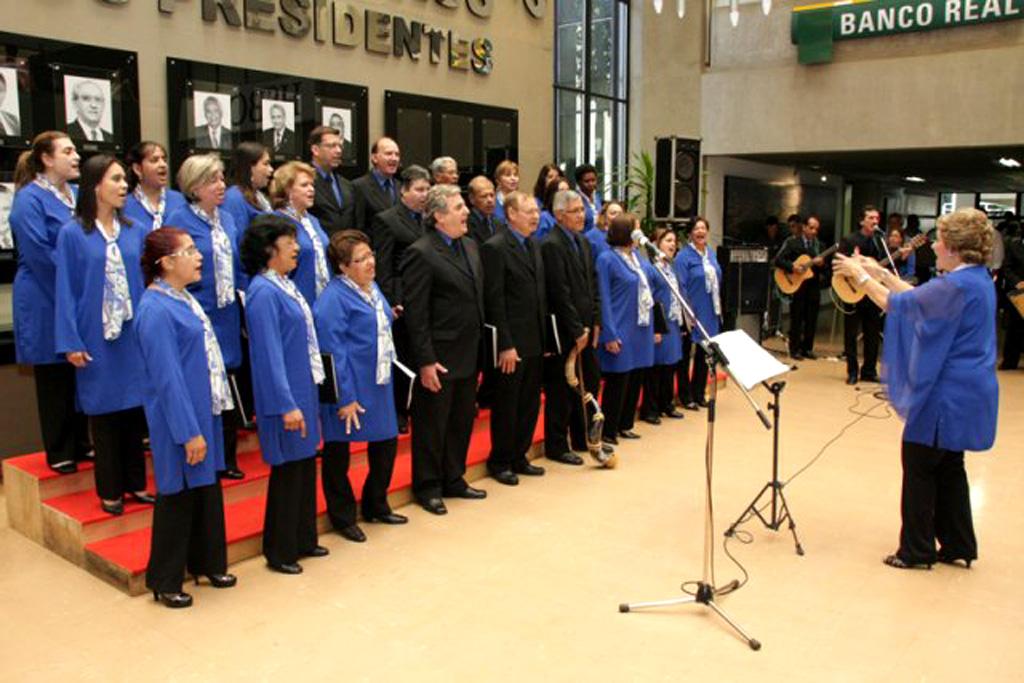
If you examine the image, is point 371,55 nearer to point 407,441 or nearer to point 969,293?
point 407,441

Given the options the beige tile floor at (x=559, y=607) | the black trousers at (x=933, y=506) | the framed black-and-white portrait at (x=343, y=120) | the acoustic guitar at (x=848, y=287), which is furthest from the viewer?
the acoustic guitar at (x=848, y=287)

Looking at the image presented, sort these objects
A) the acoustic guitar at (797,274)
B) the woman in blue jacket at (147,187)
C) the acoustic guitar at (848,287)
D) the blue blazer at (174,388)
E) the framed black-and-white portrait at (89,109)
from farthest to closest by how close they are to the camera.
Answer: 1. the acoustic guitar at (797,274)
2. the acoustic guitar at (848,287)
3. the framed black-and-white portrait at (89,109)
4. the woman in blue jacket at (147,187)
5. the blue blazer at (174,388)

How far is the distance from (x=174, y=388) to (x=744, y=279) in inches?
297

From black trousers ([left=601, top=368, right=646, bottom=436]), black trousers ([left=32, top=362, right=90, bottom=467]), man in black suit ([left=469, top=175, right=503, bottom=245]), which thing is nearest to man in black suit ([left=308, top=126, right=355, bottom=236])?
man in black suit ([left=469, top=175, right=503, bottom=245])

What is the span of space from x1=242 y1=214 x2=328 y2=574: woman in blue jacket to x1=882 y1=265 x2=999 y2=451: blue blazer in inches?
102

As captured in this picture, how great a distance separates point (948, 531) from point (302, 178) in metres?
3.47

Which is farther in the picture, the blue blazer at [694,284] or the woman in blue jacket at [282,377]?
the blue blazer at [694,284]

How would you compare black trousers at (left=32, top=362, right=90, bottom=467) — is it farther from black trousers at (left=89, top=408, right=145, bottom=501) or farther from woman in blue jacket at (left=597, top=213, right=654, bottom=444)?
woman in blue jacket at (left=597, top=213, right=654, bottom=444)

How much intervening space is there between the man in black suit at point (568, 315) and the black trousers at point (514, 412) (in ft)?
0.91

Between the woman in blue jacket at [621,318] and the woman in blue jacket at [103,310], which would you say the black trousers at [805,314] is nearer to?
the woman in blue jacket at [621,318]

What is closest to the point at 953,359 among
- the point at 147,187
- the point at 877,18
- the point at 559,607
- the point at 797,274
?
the point at 559,607

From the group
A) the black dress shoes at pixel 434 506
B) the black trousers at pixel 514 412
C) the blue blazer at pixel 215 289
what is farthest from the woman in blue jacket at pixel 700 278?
the blue blazer at pixel 215 289

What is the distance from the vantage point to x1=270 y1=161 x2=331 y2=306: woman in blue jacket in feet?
14.4

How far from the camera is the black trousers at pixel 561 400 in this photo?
5613 mm
